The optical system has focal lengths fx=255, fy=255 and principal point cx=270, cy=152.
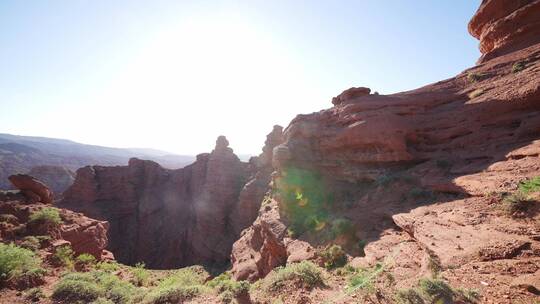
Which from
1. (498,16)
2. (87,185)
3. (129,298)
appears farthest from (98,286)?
(87,185)

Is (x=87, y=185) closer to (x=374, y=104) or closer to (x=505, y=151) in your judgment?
(x=374, y=104)

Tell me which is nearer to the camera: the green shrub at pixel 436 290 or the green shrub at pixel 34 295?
the green shrub at pixel 436 290

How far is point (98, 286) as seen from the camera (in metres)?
9.16

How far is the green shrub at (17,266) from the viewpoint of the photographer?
356 inches

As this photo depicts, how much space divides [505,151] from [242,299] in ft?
40.9

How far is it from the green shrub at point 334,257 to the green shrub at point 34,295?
1008 cm

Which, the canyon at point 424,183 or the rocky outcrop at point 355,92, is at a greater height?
the rocky outcrop at point 355,92

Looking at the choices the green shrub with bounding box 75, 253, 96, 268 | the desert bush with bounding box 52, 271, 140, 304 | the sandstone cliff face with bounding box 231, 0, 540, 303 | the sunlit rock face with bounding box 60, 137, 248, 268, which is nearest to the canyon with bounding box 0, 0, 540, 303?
the sandstone cliff face with bounding box 231, 0, 540, 303

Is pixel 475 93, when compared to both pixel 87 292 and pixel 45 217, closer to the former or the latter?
pixel 87 292

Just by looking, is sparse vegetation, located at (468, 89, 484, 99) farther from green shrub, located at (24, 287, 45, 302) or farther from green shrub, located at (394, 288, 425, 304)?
green shrub, located at (24, 287, 45, 302)

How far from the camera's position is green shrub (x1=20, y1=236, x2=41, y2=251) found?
12414 millimetres

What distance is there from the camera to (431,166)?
13.8m

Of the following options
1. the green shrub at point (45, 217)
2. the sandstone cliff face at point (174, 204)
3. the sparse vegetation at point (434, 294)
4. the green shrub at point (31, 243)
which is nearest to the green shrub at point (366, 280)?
the sparse vegetation at point (434, 294)

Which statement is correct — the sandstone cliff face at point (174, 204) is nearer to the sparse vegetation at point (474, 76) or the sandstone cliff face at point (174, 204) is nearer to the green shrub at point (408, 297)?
the sparse vegetation at point (474, 76)
